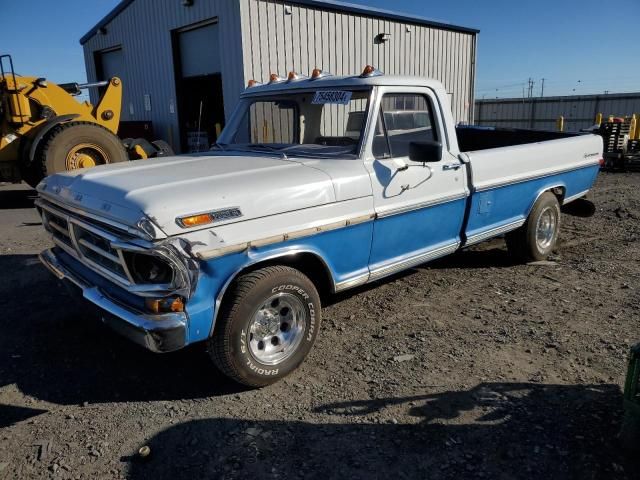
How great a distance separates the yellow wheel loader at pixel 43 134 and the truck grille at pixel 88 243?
18.2 feet

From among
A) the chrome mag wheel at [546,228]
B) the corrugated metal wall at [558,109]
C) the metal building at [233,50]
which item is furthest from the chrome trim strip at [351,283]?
the corrugated metal wall at [558,109]

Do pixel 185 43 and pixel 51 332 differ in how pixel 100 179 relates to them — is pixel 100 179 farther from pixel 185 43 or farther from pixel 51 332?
pixel 185 43

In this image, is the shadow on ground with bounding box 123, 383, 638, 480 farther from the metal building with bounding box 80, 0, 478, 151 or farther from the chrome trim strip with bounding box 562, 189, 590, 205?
the metal building with bounding box 80, 0, 478, 151

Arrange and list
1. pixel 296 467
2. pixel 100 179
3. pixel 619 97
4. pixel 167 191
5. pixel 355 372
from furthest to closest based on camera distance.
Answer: pixel 619 97 → pixel 355 372 → pixel 100 179 → pixel 167 191 → pixel 296 467

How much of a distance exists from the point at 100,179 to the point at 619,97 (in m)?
24.4

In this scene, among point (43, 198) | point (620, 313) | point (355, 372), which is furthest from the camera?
point (620, 313)

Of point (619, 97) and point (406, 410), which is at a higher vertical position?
point (619, 97)

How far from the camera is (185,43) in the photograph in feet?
42.8

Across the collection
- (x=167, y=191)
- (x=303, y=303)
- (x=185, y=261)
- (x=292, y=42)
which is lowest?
(x=303, y=303)

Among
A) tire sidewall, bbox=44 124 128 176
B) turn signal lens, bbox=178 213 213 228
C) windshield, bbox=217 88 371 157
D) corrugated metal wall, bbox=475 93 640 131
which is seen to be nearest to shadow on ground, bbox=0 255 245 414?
turn signal lens, bbox=178 213 213 228

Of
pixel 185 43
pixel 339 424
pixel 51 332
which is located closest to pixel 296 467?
pixel 339 424

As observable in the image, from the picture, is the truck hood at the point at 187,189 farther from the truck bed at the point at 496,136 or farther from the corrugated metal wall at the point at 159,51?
the corrugated metal wall at the point at 159,51

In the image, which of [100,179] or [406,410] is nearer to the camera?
[406,410]

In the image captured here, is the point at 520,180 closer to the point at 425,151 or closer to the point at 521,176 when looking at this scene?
the point at 521,176
